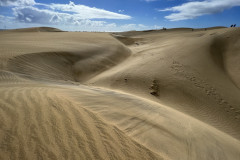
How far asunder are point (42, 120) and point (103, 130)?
959 millimetres

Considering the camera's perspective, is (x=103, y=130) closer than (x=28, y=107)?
Yes

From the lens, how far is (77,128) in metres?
2.39

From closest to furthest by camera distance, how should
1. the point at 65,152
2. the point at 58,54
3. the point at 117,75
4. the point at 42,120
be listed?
the point at 65,152
the point at 42,120
the point at 117,75
the point at 58,54

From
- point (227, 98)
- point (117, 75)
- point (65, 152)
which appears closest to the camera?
point (65, 152)

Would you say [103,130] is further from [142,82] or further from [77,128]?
[142,82]

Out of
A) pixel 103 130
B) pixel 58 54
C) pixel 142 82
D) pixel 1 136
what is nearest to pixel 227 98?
pixel 142 82

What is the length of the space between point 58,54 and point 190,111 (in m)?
7.66

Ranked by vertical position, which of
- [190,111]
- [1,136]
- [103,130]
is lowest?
[190,111]

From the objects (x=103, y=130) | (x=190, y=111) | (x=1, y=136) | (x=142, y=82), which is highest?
(x=1, y=136)

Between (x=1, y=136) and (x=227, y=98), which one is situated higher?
(x=1, y=136)

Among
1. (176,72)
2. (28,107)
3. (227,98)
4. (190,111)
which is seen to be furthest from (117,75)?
(28,107)

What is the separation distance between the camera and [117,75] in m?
8.53

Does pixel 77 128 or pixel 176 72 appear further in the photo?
pixel 176 72

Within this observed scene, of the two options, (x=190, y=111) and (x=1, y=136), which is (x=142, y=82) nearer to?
(x=190, y=111)
